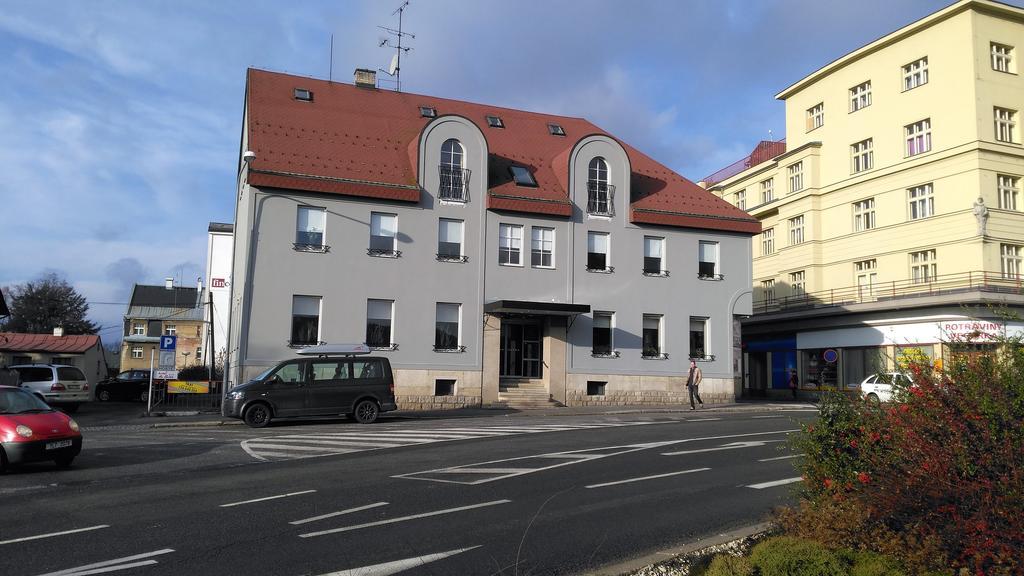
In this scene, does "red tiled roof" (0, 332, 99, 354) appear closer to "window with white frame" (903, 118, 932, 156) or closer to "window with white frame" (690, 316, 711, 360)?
"window with white frame" (690, 316, 711, 360)

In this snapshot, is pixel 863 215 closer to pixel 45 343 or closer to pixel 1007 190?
pixel 1007 190

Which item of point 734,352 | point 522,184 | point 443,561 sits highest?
point 522,184

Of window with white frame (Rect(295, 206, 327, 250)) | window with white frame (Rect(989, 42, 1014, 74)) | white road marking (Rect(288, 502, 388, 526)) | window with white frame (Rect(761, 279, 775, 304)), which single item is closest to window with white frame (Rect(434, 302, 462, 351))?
window with white frame (Rect(295, 206, 327, 250))

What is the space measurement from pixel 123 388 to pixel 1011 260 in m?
41.8

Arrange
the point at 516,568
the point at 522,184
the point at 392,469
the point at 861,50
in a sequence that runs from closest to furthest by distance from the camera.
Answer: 1. the point at 516,568
2. the point at 392,469
3. the point at 522,184
4. the point at 861,50

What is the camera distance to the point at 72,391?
30.9m

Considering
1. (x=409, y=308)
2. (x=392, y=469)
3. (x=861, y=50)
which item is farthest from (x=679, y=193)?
(x=392, y=469)

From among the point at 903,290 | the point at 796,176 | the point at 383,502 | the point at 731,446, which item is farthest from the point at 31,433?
the point at 796,176

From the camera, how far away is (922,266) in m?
39.9

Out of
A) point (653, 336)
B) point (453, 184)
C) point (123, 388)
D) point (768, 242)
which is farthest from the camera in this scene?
point (768, 242)

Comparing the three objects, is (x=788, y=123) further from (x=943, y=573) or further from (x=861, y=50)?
(x=943, y=573)

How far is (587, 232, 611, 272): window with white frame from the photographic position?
108ft

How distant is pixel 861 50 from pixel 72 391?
40165 mm

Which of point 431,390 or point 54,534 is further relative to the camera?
point 431,390
